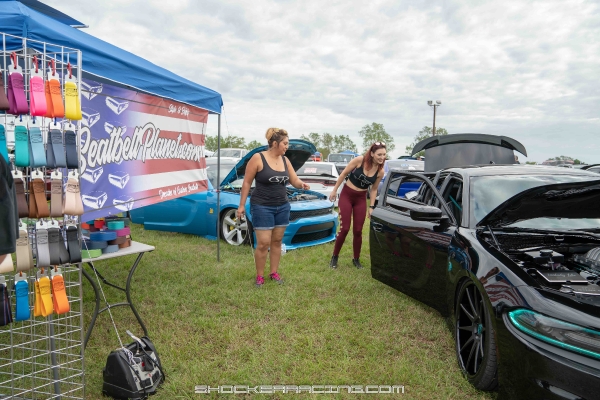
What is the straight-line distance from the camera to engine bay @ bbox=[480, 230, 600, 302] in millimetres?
2154

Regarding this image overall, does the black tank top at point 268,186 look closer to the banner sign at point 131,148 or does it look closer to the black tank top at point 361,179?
the banner sign at point 131,148

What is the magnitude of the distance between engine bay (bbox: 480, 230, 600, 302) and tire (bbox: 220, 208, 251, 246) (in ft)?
14.0

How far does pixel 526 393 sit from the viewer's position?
193 centimetres

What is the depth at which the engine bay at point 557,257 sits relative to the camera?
84.8 inches

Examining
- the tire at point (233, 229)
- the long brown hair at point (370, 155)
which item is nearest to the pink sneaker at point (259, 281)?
the tire at point (233, 229)

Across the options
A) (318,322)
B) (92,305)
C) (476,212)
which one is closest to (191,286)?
(92,305)

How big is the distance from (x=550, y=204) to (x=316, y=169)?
7458mm

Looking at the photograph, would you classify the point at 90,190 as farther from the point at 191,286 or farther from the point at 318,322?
the point at 318,322

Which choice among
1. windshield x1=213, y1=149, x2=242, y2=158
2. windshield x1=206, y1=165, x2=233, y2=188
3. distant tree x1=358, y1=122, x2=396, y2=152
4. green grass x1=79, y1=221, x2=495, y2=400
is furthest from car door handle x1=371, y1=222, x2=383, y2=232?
distant tree x1=358, y1=122, x2=396, y2=152

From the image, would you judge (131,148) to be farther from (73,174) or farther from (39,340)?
(39,340)

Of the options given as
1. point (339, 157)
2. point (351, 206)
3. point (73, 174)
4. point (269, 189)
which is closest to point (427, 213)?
point (269, 189)

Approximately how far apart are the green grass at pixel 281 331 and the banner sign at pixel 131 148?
3.42 ft

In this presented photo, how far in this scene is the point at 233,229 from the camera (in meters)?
6.71

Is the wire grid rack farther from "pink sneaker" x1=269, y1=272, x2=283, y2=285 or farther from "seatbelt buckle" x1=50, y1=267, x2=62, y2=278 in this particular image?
"pink sneaker" x1=269, y1=272, x2=283, y2=285
